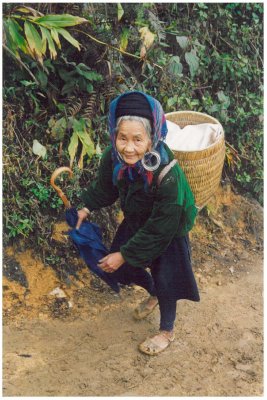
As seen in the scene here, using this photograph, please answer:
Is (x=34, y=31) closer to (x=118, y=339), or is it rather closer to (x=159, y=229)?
(x=159, y=229)

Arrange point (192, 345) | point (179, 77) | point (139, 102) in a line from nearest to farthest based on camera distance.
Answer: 1. point (139, 102)
2. point (192, 345)
3. point (179, 77)

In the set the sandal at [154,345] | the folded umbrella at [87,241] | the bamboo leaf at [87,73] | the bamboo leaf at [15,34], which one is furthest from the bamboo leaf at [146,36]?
the sandal at [154,345]

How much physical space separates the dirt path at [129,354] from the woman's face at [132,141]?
52.1 inches

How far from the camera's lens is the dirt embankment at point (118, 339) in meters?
3.09

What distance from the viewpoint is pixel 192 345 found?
346 cm

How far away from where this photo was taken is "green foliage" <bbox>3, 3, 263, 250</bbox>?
362cm

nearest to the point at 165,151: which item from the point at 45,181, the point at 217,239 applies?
the point at 45,181

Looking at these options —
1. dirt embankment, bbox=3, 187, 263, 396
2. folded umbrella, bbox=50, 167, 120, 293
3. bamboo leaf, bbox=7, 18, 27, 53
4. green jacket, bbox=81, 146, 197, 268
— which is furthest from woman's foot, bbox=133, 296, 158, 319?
bamboo leaf, bbox=7, 18, 27, 53

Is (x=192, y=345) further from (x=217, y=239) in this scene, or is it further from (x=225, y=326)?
(x=217, y=239)

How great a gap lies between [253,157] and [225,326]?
82.1 inches

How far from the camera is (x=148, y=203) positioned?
2846 mm

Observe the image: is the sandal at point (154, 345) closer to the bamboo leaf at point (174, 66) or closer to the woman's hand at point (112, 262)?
the woman's hand at point (112, 262)

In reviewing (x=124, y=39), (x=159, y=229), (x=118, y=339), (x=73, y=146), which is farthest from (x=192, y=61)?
(x=118, y=339)

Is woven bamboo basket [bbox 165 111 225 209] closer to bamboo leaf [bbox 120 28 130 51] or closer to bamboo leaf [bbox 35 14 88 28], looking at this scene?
bamboo leaf [bbox 120 28 130 51]
